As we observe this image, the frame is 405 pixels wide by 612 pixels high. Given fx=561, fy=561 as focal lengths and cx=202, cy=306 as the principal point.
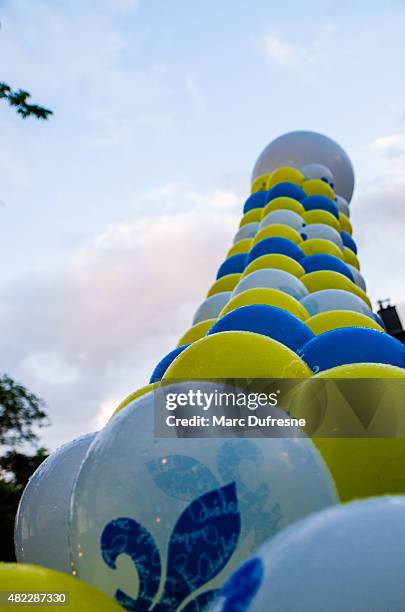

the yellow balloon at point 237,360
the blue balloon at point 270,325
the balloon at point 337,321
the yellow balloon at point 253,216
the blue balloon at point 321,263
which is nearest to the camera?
the yellow balloon at point 237,360

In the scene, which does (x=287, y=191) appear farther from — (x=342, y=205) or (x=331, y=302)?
(x=331, y=302)

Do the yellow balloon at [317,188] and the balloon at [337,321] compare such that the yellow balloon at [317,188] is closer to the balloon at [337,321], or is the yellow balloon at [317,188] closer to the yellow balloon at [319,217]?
the yellow balloon at [319,217]

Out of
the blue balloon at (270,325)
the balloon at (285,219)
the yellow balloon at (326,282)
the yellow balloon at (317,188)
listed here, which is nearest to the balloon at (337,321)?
the blue balloon at (270,325)

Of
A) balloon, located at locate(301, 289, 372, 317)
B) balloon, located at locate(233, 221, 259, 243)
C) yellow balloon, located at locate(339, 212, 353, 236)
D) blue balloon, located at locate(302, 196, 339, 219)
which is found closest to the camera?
balloon, located at locate(301, 289, 372, 317)

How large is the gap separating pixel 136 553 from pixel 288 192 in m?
5.51

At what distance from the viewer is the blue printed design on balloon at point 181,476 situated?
4.68ft

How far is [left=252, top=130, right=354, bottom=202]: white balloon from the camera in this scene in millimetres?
7648

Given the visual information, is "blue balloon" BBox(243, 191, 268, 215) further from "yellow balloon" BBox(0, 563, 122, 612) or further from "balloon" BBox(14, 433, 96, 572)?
"yellow balloon" BBox(0, 563, 122, 612)

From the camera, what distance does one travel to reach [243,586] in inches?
38.2

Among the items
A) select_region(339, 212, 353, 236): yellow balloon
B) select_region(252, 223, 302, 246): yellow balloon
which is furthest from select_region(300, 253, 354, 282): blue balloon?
select_region(339, 212, 353, 236): yellow balloon

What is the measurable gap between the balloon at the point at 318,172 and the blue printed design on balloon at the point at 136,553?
247 inches

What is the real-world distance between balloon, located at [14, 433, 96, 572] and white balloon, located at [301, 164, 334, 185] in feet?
18.3

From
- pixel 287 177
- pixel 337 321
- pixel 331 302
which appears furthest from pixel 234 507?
pixel 287 177

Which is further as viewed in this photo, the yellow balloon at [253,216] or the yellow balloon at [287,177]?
the yellow balloon at [253,216]
